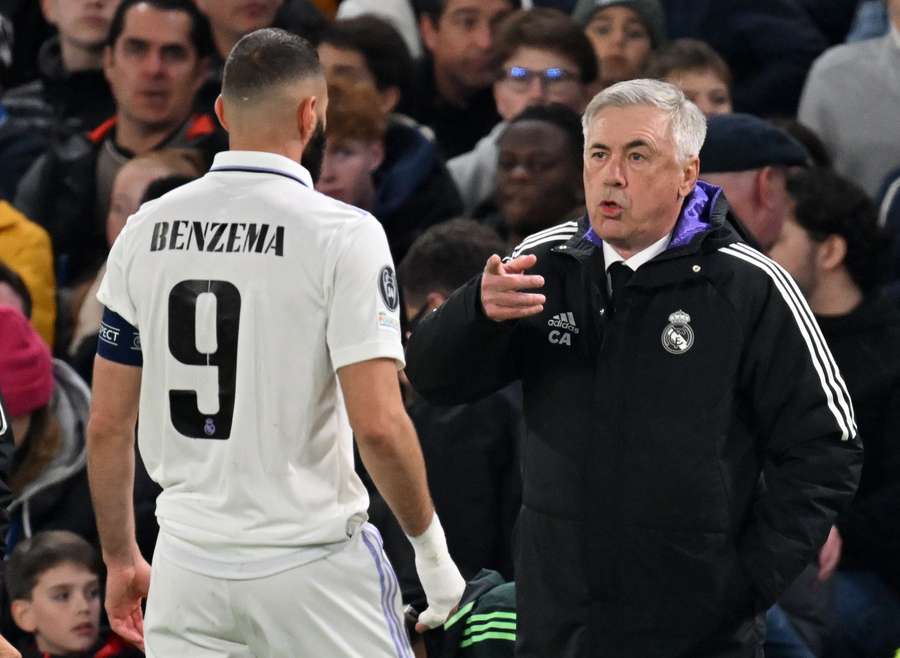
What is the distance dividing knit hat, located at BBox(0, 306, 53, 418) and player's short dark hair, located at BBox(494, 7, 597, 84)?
9.31ft

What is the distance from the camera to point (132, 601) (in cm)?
481

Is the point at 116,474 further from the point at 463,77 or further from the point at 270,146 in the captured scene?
the point at 463,77

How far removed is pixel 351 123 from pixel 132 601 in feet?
11.1

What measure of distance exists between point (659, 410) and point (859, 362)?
2.30 m

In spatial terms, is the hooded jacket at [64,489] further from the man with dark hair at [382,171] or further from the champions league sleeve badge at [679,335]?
the champions league sleeve badge at [679,335]

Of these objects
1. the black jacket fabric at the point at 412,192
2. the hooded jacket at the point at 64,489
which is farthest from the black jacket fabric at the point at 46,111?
the hooded jacket at the point at 64,489

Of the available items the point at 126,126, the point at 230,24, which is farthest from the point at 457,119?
the point at 126,126

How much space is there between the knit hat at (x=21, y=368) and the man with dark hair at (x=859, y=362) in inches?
109

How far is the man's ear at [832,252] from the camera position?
6887 millimetres

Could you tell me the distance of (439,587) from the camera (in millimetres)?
4527

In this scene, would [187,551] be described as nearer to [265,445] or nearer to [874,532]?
[265,445]

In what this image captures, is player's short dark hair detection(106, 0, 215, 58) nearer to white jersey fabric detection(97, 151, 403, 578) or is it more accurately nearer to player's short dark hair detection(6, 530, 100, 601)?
player's short dark hair detection(6, 530, 100, 601)

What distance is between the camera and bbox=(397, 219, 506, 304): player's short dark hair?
641cm

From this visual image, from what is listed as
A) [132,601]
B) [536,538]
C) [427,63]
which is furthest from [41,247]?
[536,538]
